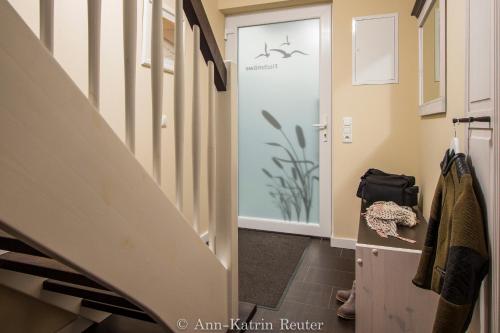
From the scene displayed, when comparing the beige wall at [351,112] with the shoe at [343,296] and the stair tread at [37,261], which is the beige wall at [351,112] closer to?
the shoe at [343,296]

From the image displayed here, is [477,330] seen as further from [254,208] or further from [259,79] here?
[259,79]

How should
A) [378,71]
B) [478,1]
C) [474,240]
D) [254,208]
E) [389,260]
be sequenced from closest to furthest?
1. [474,240]
2. [478,1]
3. [389,260]
4. [378,71]
5. [254,208]

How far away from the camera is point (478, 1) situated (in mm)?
1154

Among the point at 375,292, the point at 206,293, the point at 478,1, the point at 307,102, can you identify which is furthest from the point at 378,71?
the point at 206,293

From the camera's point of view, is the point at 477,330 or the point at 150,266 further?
the point at 477,330

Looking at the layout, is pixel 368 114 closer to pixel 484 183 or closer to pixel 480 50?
pixel 480 50

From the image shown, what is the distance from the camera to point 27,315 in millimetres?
1495

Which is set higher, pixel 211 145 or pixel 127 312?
pixel 211 145

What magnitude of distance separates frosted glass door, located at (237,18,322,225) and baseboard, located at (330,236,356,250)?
32 centimetres

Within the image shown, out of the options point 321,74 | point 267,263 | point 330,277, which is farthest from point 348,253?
point 321,74

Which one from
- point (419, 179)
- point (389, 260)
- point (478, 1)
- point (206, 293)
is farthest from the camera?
point (419, 179)

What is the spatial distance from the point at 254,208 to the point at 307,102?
1224 millimetres

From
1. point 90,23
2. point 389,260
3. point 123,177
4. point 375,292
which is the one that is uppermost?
point 90,23

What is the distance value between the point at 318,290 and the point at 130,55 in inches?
74.2
